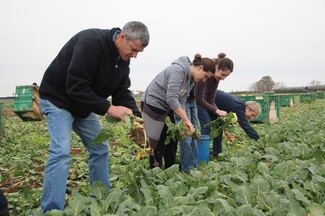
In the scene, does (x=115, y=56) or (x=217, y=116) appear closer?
(x=115, y=56)

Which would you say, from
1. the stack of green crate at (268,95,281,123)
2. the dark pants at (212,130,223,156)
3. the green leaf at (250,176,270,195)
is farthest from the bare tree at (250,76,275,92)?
the green leaf at (250,176,270,195)

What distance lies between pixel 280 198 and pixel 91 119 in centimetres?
157

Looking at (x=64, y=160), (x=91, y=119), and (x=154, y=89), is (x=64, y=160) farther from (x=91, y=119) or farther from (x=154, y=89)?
(x=154, y=89)

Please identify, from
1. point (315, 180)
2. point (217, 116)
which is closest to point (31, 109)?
point (217, 116)

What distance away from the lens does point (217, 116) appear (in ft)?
18.1

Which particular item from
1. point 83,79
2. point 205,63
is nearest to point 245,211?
point 83,79

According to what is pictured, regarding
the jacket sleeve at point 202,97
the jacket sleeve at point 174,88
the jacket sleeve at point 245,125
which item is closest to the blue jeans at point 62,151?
the jacket sleeve at point 174,88

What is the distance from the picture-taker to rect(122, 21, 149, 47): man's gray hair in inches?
115

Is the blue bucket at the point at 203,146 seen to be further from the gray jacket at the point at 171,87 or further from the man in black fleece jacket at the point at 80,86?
the man in black fleece jacket at the point at 80,86

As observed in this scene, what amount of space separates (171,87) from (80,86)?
1351mm

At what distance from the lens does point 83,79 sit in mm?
2924

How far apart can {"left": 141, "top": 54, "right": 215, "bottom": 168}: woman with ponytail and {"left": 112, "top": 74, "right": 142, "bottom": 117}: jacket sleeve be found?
583 millimetres

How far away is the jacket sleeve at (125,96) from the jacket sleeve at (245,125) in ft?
7.43

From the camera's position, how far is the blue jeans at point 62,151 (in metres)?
2.83
